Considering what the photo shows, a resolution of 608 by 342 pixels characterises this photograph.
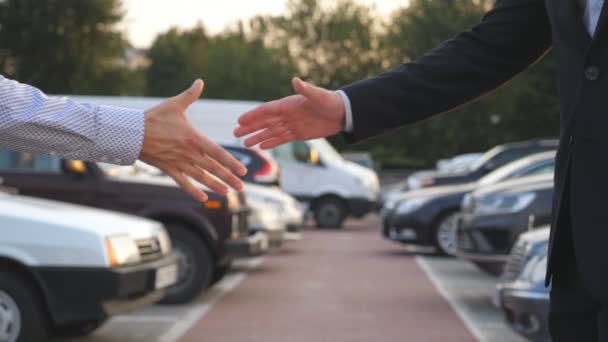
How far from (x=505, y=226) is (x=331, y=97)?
924cm

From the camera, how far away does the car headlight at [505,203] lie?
11.6m

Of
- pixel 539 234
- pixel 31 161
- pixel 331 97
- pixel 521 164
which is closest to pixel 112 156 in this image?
pixel 331 97

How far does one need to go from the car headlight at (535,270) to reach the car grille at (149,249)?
8.70 feet

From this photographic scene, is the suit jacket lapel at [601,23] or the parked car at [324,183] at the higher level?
the parked car at [324,183]

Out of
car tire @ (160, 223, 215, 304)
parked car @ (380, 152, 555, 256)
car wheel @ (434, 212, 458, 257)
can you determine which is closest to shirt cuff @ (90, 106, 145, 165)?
car tire @ (160, 223, 215, 304)

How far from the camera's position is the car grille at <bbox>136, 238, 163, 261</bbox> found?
8.76 m

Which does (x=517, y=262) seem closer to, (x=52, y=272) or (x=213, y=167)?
(x=52, y=272)

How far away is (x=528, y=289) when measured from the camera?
7.51 m

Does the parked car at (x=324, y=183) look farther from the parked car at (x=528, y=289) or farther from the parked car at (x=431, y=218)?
the parked car at (x=528, y=289)

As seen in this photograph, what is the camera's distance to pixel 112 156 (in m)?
2.79

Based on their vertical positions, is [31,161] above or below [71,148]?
above

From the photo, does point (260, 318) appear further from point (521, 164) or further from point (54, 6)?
point (54, 6)

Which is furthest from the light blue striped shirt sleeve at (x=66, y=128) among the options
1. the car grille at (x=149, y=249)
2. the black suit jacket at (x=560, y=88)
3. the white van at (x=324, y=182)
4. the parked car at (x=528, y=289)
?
the white van at (x=324, y=182)

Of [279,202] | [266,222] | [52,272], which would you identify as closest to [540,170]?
[266,222]
